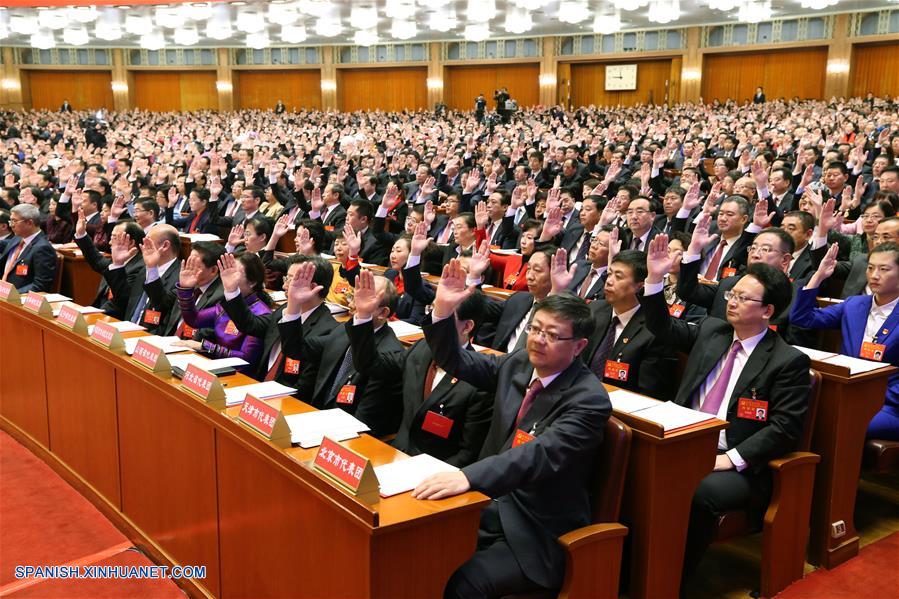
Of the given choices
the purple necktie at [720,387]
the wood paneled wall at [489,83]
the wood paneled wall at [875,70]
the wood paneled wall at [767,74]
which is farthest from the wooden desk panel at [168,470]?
the wood paneled wall at [489,83]

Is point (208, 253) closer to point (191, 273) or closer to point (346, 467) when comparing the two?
point (191, 273)

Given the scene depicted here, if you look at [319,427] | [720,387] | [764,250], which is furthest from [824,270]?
[319,427]

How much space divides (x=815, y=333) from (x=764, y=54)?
1828 cm

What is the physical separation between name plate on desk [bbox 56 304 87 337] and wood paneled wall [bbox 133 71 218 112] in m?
25.1

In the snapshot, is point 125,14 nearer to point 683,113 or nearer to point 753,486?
point 683,113

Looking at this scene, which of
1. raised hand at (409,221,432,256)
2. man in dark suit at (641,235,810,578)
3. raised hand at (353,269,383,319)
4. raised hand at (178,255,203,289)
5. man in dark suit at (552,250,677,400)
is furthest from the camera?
raised hand at (178,255,203,289)

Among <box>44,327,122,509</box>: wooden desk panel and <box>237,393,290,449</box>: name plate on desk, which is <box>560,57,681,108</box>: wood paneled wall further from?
<box>237,393,290,449</box>: name plate on desk

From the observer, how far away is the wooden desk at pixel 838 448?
2.48m

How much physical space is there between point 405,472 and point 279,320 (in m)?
1.33

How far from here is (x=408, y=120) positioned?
17.8 meters

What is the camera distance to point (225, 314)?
11.4 ft

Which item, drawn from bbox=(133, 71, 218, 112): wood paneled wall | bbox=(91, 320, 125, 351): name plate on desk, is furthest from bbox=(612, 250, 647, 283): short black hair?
bbox=(133, 71, 218, 112): wood paneled wall

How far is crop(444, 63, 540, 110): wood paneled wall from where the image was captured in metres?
23.0

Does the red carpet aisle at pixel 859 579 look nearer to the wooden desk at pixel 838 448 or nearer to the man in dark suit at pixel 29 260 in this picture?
the wooden desk at pixel 838 448
